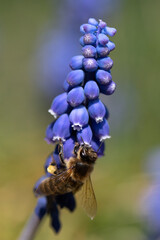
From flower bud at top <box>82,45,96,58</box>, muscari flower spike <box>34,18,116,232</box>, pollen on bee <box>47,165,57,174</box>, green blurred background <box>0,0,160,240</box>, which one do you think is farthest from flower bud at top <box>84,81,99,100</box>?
green blurred background <box>0,0,160,240</box>

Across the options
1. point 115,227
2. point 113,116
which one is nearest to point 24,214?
point 115,227

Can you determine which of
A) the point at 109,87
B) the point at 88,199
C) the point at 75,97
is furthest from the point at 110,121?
the point at 75,97

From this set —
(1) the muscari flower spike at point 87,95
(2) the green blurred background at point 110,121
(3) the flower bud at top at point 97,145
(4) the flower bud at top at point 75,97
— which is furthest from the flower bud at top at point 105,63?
(2) the green blurred background at point 110,121

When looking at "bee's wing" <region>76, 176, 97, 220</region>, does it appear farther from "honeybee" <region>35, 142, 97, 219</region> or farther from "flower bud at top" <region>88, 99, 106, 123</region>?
"flower bud at top" <region>88, 99, 106, 123</region>

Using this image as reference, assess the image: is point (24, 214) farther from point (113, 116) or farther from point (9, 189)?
point (113, 116)

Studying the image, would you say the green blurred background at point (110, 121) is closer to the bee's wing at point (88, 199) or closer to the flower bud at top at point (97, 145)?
the bee's wing at point (88, 199)

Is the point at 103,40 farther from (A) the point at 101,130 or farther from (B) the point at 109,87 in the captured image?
(A) the point at 101,130
